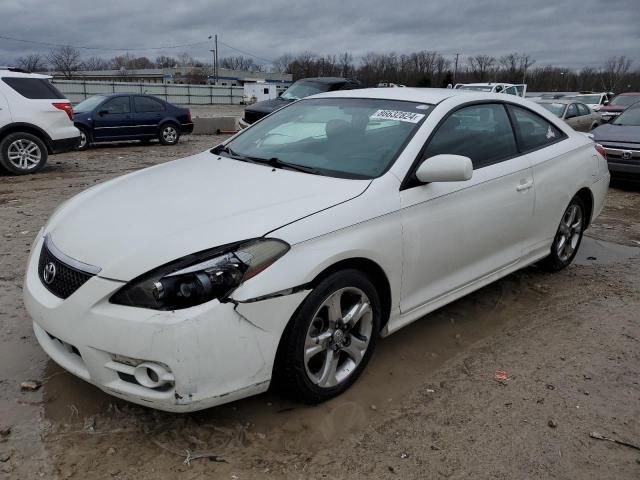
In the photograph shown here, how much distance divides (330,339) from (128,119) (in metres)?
12.6

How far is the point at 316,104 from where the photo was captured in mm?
→ 4133

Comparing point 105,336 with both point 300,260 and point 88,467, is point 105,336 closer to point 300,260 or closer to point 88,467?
point 88,467

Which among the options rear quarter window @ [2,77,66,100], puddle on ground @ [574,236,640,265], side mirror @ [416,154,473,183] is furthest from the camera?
rear quarter window @ [2,77,66,100]

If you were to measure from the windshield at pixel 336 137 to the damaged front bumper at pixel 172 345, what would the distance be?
1077 millimetres

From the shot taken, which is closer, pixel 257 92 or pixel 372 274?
pixel 372 274

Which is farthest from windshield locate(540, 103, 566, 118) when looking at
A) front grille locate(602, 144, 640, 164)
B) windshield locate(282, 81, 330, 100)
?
windshield locate(282, 81, 330, 100)

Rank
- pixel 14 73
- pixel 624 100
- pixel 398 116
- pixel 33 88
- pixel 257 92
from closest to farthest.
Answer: pixel 398 116 < pixel 14 73 < pixel 33 88 < pixel 624 100 < pixel 257 92

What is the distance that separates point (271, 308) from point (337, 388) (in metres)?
0.75

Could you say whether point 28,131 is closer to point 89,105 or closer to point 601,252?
point 89,105

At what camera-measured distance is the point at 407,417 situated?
2.78 meters

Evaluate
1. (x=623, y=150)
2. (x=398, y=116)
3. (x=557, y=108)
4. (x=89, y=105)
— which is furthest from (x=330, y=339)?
(x=557, y=108)

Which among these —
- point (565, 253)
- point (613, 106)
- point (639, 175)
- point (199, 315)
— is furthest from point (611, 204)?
point (613, 106)

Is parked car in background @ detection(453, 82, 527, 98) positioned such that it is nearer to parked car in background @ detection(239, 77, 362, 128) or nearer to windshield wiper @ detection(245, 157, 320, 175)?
parked car in background @ detection(239, 77, 362, 128)

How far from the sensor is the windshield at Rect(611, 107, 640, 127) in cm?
998
